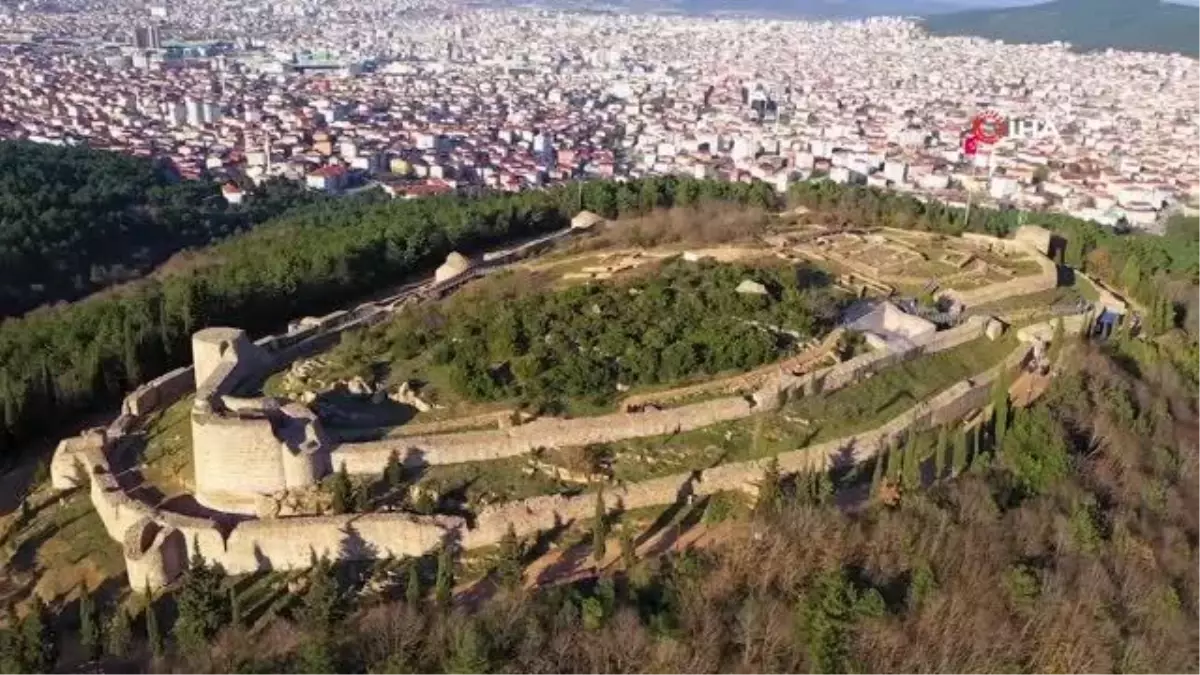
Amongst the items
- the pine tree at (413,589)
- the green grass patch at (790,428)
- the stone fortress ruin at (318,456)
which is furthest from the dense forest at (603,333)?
the pine tree at (413,589)

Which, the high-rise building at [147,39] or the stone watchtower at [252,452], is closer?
the stone watchtower at [252,452]

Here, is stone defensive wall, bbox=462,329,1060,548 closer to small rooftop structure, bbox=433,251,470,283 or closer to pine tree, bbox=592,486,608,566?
pine tree, bbox=592,486,608,566

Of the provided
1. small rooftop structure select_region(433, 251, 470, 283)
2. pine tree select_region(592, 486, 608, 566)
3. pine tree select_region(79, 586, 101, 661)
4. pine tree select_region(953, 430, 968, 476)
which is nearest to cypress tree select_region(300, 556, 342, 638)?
pine tree select_region(79, 586, 101, 661)

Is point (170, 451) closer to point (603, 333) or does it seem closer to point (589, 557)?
point (589, 557)

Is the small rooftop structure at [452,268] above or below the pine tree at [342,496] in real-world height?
above

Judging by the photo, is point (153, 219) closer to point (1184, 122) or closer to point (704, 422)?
point (704, 422)

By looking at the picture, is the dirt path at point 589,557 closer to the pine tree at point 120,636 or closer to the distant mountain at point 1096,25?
the pine tree at point 120,636

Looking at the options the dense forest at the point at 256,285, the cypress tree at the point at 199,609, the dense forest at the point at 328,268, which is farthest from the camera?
the dense forest at the point at 328,268
